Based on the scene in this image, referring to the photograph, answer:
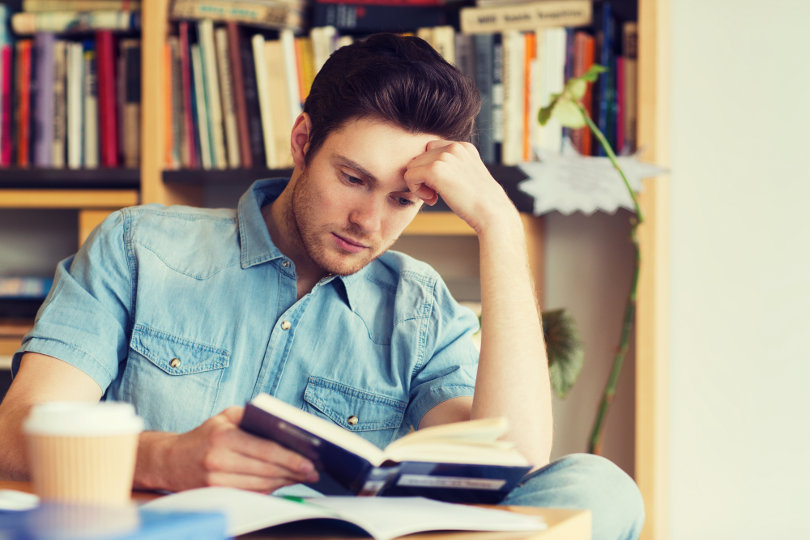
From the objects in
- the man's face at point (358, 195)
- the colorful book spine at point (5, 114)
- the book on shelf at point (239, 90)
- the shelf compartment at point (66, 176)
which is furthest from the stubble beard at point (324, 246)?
the colorful book spine at point (5, 114)

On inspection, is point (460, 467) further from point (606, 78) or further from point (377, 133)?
point (606, 78)

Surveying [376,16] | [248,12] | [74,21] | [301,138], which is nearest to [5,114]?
[74,21]

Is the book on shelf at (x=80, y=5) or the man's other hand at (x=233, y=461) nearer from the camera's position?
the man's other hand at (x=233, y=461)

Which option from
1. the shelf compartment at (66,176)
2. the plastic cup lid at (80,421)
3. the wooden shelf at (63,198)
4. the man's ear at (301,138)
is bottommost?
the plastic cup lid at (80,421)

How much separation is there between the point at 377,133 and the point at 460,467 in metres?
0.63

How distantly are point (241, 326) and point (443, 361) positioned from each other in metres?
0.29

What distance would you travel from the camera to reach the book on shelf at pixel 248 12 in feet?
6.70

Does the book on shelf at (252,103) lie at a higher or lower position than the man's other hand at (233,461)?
higher

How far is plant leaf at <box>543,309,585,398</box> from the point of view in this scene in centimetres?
193

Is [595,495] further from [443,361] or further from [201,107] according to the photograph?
[201,107]

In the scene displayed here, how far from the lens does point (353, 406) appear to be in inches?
49.2

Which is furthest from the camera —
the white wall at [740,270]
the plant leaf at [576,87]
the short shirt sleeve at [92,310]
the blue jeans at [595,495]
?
the white wall at [740,270]

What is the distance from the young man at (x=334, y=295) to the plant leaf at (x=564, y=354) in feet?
2.01

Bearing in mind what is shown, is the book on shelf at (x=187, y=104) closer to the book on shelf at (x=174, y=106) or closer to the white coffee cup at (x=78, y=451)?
the book on shelf at (x=174, y=106)
